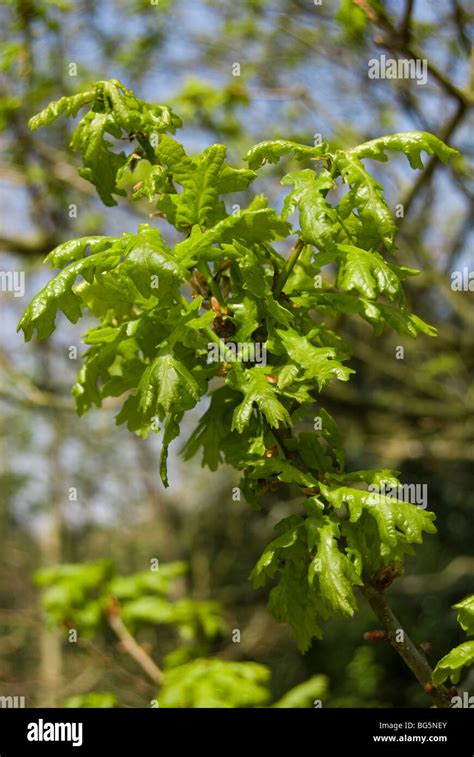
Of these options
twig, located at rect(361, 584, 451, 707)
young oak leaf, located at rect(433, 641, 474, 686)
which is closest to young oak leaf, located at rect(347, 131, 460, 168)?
twig, located at rect(361, 584, 451, 707)

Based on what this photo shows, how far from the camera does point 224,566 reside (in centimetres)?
1110

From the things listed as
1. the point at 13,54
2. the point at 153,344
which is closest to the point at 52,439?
the point at 13,54

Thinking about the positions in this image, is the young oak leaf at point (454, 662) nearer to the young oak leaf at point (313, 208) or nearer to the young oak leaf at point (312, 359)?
the young oak leaf at point (312, 359)

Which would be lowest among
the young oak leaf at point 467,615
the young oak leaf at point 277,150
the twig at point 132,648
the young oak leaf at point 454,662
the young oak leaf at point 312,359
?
the twig at point 132,648

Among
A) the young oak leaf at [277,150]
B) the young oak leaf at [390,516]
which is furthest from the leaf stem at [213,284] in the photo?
the young oak leaf at [390,516]

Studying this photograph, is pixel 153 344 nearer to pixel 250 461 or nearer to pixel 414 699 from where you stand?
pixel 250 461

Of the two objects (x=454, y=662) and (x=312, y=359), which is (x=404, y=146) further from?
(x=454, y=662)

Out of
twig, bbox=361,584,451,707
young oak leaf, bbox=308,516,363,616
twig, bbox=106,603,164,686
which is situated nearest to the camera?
young oak leaf, bbox=308,516,363,616

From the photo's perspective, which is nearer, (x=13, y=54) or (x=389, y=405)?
(x=13, y=54)

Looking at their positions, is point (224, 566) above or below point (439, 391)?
below

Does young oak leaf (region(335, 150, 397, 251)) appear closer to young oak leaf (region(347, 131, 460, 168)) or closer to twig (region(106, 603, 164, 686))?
young oak leaf (region(347, 131, 460, 168))

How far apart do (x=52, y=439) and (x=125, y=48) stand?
6.79m

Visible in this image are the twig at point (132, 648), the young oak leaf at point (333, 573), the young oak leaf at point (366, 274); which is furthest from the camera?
the twig at point (132, 648)

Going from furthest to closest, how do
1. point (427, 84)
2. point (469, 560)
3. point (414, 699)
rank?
point (414, 699) < point (469, 560) < point (427, 84)
